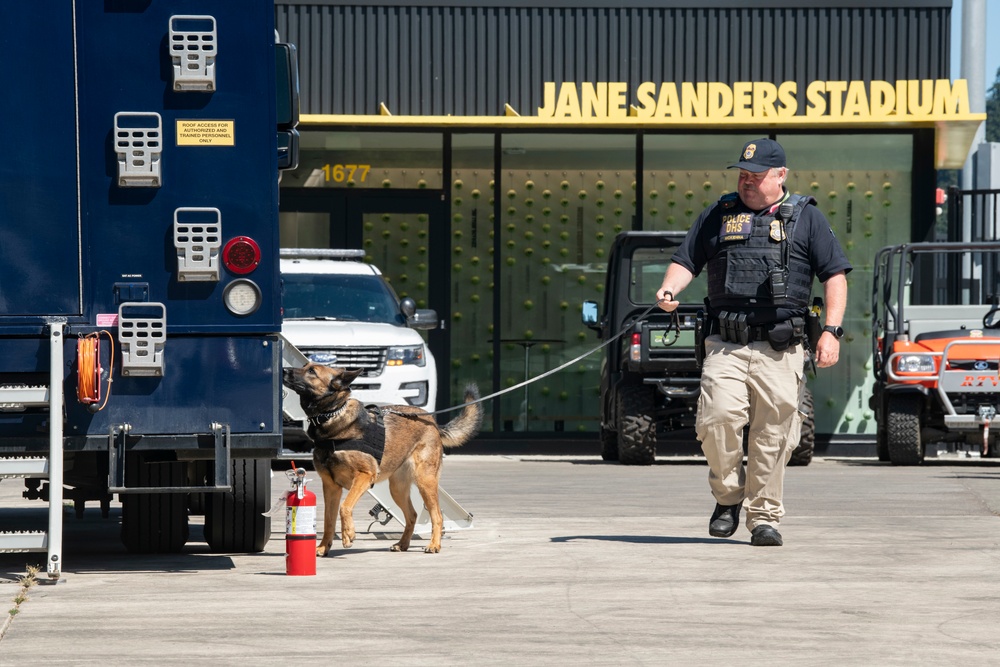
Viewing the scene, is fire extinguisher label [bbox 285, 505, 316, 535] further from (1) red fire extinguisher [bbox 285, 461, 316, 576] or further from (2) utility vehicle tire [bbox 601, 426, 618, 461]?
(2) utility vehicle tire [bbox 601, 426, 618, 461]

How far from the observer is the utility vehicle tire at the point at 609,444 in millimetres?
18625

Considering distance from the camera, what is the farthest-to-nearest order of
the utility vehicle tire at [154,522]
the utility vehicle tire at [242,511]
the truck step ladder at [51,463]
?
the utility vehicle tire at [154,522] → the utility vehicle tire at [242,511] → the truck step ladder at [51,463]

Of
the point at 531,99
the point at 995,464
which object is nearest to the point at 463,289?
the point at 531,99

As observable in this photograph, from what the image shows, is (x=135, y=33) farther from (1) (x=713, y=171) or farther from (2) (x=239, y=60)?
(1) (x=713, y=171)

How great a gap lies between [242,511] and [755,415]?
8.78ft

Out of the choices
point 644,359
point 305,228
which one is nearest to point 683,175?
point 305,228

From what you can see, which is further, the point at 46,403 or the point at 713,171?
the point at 713,171

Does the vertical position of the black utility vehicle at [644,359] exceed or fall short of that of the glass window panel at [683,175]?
it falls short

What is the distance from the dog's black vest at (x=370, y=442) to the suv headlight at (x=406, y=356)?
654cm

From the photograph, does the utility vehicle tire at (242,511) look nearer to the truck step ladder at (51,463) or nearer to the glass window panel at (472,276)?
the truck step ladder at (51,463)

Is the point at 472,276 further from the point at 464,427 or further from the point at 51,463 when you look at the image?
the point at 51,463

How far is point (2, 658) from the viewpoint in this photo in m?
5.74

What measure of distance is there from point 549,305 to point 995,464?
577 centimetres

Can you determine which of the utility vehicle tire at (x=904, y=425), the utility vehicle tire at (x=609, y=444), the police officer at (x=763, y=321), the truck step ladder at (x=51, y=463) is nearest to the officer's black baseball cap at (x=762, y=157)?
the police officer at (x=763, y=321)
